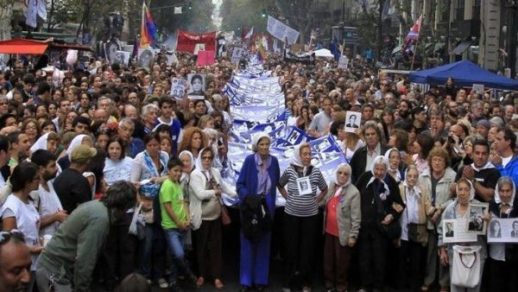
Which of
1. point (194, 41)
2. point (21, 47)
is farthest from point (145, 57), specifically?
point (21, 47)

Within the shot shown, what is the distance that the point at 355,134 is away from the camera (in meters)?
12.7

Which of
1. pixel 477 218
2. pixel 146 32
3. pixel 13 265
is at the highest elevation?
pixel 146 32

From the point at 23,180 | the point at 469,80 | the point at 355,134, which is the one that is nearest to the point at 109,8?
the point at 469,80

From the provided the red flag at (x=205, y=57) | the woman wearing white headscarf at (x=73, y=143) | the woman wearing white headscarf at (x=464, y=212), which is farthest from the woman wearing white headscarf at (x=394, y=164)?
the red flag at (x=205, y=57)

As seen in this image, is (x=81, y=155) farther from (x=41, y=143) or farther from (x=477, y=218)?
(x=477, y=218)

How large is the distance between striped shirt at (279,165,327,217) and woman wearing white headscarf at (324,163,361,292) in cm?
16

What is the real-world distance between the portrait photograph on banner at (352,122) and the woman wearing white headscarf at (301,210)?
7.00ft

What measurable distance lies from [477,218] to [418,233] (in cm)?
116

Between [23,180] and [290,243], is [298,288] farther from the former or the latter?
[23,180]

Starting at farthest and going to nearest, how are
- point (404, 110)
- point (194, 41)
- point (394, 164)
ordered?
point (194, 41) < point (404, 110) < point (394, 164)

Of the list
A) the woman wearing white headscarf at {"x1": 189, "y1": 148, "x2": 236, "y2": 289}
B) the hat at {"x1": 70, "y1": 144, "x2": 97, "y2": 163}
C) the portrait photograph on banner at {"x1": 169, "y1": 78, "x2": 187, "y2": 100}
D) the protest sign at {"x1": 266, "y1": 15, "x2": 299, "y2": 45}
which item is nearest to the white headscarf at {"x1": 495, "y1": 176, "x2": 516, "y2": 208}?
the woman wearing white headscarf at {"x1": 189, "y1": 148, "x2": 236, "y2": 289}

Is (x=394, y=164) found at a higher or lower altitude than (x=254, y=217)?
higher

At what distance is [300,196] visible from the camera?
10570 mm

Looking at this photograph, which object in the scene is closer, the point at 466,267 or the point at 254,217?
the point at 466,267
